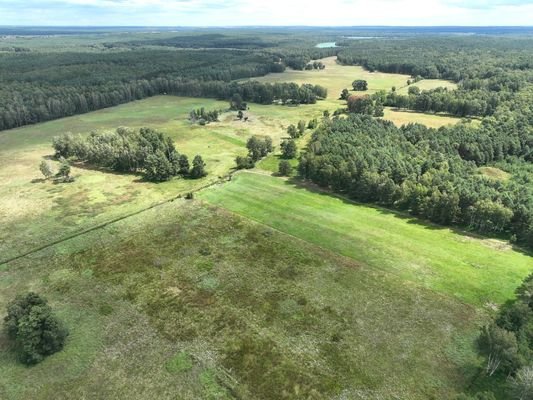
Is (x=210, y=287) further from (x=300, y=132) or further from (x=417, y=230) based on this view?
(x=300, y=132)

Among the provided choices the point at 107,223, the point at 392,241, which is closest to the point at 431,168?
the point at 392,241

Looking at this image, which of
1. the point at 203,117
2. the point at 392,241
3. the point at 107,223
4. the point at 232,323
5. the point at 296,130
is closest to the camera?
the point at 232,323

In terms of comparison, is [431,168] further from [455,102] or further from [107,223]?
[455,102]

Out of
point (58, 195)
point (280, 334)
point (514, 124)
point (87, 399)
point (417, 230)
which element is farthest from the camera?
point (514, 124)

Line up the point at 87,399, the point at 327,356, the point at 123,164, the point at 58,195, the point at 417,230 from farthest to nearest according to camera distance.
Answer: the point at 123,164, the point at 58,195, the point at 417,230, the point at 327,356, the point at 87,399

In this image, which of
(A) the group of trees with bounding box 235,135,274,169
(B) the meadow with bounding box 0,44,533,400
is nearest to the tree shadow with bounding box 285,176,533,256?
(B) the meadow with bounding box 0,44,533,400

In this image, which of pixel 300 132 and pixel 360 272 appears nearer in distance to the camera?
pixel 360 272

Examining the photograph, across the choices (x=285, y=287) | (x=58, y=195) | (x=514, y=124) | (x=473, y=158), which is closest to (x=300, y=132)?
(x=473, y=158)
